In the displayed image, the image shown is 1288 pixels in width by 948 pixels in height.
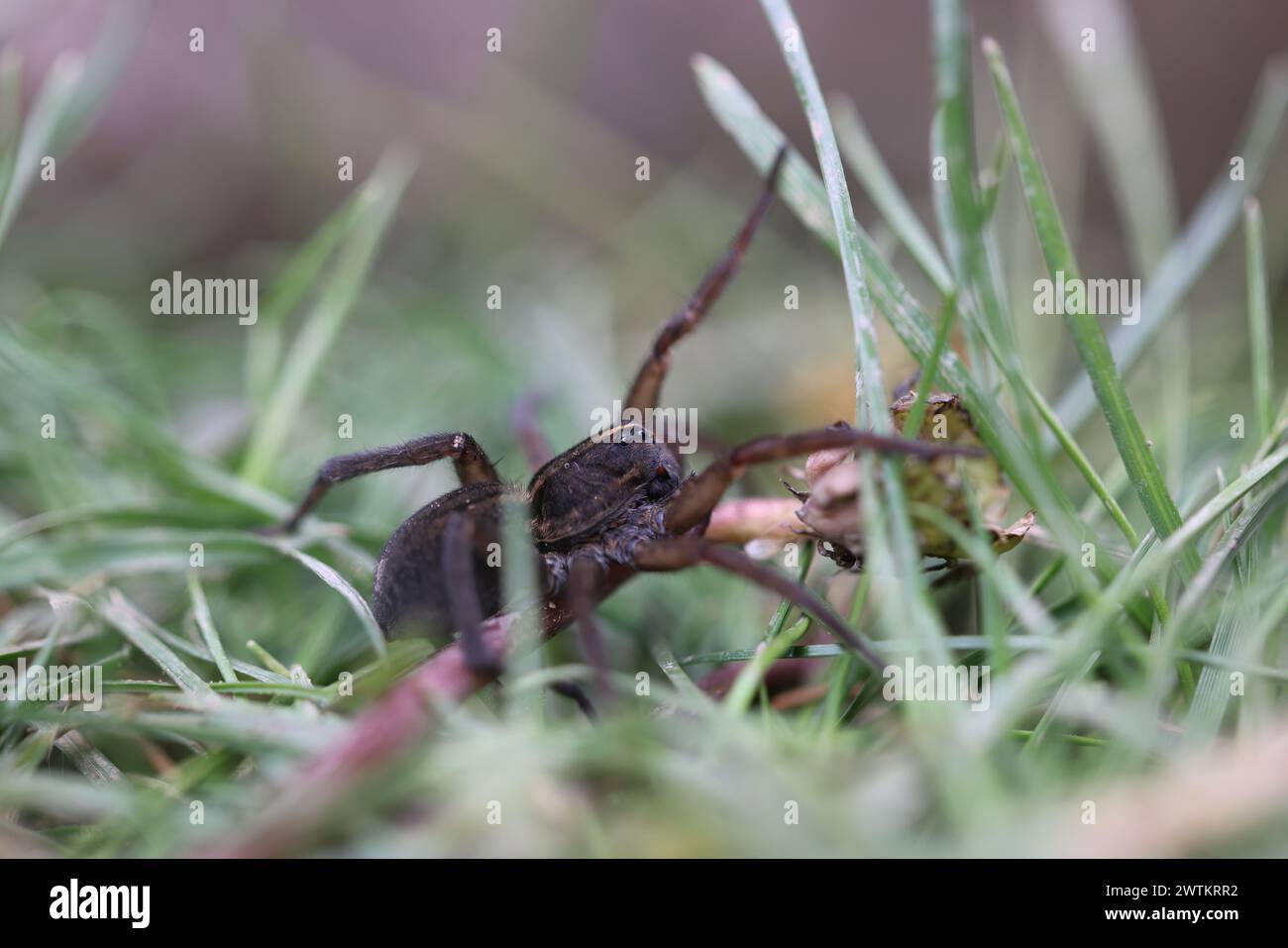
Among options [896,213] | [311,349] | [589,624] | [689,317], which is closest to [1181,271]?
[896,213]

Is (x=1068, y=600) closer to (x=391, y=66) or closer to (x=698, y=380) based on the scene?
(x=698, y=380)

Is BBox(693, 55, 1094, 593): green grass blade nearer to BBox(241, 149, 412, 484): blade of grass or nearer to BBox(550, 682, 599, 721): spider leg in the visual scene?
BBox(550, 682, 599, 721): spider leg

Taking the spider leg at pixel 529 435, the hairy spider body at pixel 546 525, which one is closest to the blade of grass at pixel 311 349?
the spider leg at pixel 529 435

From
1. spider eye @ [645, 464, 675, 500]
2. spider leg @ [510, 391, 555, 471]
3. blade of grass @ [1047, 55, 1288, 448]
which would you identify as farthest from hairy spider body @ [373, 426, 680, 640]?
blade of grass @ [1047, 55, 1288, 448]

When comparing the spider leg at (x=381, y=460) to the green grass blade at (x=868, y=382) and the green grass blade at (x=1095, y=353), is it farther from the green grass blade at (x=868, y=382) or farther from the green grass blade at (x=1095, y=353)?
the green grass blade at (x=1095, y=353)

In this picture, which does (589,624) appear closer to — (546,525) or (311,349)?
(546,525)

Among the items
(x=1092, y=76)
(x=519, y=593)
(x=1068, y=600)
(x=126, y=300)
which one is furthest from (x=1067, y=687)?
(x=126, y=300)
